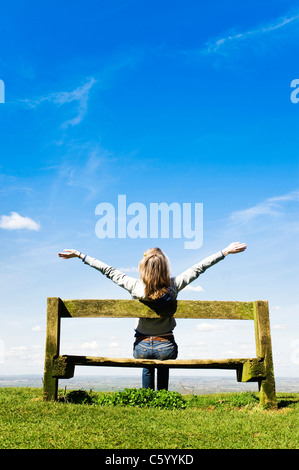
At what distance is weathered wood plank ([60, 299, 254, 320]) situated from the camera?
7.35m

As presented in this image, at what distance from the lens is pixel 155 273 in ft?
24.4

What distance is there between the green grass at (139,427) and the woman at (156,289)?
0.91 m

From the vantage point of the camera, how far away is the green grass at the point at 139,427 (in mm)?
4727

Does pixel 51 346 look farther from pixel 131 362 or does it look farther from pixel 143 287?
pixel 143 287

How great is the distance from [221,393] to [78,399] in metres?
4.76

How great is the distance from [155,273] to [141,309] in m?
0.67

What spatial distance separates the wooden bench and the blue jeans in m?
0.32

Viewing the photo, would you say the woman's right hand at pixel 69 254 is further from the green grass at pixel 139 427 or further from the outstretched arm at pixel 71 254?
the green grass at pixel 139 427

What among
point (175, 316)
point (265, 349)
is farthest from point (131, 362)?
point (265, 349)

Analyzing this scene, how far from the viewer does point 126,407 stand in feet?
22.5

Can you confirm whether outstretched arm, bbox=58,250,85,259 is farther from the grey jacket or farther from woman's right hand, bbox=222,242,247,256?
woman's right hand, bbox=222,242,247,256

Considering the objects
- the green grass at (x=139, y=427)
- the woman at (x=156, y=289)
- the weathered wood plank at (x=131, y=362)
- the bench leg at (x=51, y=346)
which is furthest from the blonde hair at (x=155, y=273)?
the green grass at (x=139, y=427)
